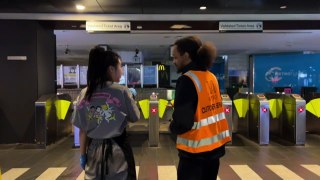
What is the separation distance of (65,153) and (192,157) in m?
4.82

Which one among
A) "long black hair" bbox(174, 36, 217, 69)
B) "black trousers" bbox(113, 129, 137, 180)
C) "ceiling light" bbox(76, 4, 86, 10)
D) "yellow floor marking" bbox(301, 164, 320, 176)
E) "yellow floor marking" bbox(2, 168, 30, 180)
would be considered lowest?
"yellow floor marking" bbox(2, 168, 30, 180)

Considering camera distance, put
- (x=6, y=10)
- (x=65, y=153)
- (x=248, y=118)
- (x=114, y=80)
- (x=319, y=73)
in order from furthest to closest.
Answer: (x=319, y=73) < (x=248, y=118) < (x=6, y=10) < (x=65, y=153) < (x=114, y=80)

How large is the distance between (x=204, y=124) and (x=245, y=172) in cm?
320

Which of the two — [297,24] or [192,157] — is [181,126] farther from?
[297,24]

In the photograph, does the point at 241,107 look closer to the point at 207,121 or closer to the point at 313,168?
the point at 313,168

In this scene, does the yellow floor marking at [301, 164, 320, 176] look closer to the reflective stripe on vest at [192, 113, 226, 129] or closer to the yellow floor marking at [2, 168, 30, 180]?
the reflective stripe on vest at [192, 113, 226, 129]

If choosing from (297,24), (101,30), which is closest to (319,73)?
(297,24)

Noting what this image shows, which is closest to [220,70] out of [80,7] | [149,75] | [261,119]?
[149,75]

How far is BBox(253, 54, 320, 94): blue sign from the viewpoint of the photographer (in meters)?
15.1

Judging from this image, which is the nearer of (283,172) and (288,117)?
(283,172)

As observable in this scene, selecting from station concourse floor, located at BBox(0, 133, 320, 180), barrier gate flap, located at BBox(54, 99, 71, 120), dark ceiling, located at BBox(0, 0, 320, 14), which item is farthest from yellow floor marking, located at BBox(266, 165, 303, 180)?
Result: barrier gate flap, located at BBox(54, 99, 71, 120)

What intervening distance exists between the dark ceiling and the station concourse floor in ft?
9.68

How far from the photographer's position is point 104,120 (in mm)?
2018

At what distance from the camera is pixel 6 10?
6.90 m
